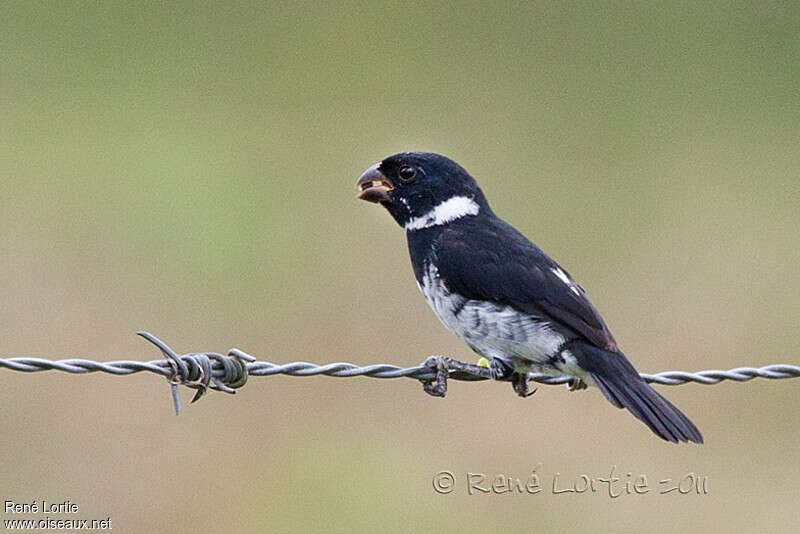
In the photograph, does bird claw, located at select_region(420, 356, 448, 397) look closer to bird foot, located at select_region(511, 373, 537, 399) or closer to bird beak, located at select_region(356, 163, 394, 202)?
bird foot, located at select_region(511, 373, 537, 399)

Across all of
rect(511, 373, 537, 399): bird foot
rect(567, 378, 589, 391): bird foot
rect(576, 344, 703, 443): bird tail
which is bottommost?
rect(576, 344, 703, 443): bird tail

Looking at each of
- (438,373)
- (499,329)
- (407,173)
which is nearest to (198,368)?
(438,373)

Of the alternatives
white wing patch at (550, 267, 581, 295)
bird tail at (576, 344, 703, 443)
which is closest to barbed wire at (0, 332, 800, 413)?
bird tail at (576, 344, 703, 443)

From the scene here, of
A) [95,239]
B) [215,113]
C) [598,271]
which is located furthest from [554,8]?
[95,239]

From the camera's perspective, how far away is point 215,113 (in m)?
13.4

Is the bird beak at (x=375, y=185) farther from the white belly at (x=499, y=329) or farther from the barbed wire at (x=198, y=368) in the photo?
the barbed wire at (x=198, y=368)

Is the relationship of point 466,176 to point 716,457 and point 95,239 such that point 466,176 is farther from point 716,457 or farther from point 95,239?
point 95,239

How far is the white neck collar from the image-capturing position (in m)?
6.07

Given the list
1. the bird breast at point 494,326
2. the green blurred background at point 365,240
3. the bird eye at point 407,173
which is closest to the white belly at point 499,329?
the bird breast at point 494,326

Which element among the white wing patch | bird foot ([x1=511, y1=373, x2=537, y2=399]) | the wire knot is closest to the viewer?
the wire knot

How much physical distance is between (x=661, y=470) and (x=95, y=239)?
17.3 feet

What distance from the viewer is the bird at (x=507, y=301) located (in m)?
5.22

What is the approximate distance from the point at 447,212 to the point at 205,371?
76.6 inches

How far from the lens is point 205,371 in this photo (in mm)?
4477
